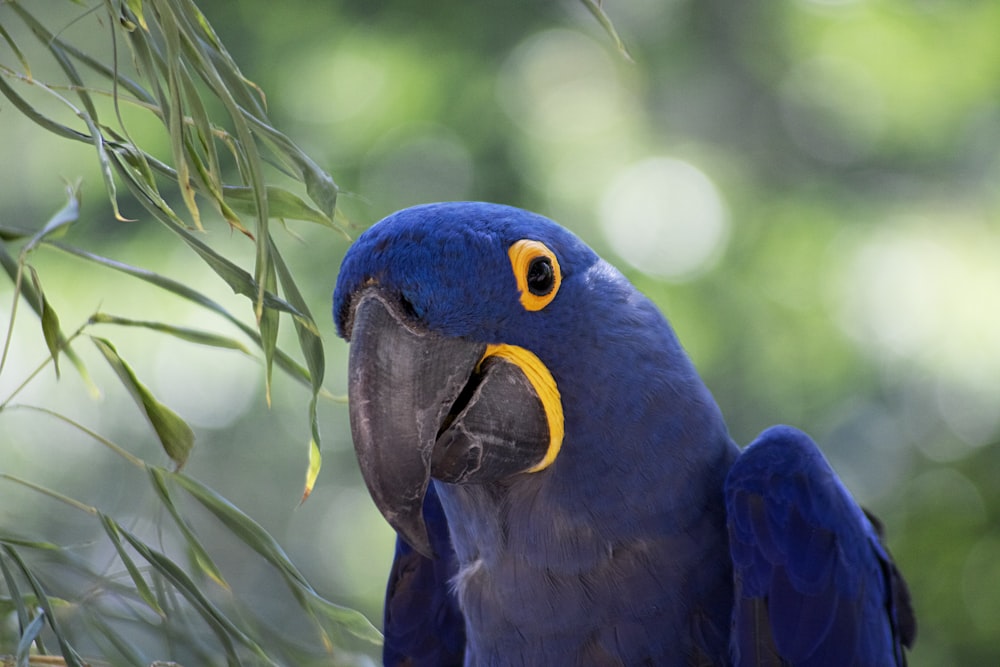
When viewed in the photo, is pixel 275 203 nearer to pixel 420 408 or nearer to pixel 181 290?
pixel 181 290

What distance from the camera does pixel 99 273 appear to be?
3.17m

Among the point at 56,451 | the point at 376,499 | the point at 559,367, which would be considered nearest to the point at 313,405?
the point at 376,499

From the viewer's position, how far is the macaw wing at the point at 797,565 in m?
1.03

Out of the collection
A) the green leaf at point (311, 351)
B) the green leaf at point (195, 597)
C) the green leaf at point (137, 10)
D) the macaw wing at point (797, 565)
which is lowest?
the macaw wing at point (797, 565)

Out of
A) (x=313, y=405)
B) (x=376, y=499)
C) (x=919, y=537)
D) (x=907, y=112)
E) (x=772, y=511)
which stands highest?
(x=907, y=112)

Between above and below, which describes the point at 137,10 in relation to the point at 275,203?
above

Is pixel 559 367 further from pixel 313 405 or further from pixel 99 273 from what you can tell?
pixel 99 273

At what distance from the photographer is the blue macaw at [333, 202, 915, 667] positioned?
0.91 m

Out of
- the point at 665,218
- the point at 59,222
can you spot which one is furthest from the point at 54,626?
the point at 665,218

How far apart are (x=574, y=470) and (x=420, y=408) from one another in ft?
0.65

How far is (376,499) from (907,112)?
120 inches

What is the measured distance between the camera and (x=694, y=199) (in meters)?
3.40

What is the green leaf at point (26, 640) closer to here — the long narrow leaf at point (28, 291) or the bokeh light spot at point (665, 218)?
the long narrow leaf at point (28, 291)

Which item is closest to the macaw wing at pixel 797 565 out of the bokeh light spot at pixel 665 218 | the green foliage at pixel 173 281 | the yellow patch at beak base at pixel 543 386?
the yellow patch at beak base at pixel 543 386
